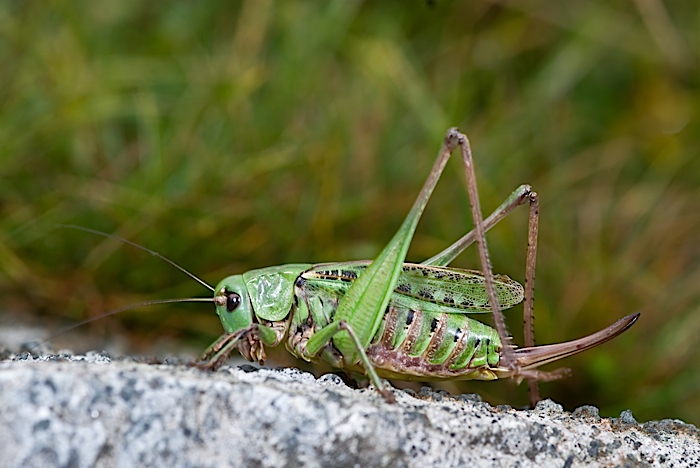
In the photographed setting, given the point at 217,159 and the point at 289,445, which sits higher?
the point at 217,159

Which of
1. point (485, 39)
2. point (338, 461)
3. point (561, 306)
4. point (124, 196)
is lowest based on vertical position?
point (338, 461)

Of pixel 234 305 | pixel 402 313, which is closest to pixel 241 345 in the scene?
pixel 234 305

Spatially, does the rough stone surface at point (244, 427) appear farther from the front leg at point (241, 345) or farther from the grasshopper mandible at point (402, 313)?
the grasshopper mandible at point (402, 313)

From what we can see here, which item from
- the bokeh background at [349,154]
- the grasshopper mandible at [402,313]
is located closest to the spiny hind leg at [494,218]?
the grasshopper mandible at [402,313]

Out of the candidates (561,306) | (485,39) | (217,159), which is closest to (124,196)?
(217,159)

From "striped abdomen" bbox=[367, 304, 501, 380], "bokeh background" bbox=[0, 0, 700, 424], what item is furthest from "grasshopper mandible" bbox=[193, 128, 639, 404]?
"bokeh background" bbox=[0, 0, 700, 424]

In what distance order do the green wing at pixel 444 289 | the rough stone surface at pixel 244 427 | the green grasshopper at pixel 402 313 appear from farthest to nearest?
the green wing at pixel 444 289, the green grasshopper at pixel 402 313, the rough stone surface at pixel 244 427

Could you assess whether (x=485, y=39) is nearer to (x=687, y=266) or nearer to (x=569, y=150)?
(x=569, y=150)

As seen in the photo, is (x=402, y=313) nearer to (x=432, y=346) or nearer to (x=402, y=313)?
(x=402, y=313)
